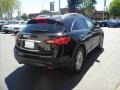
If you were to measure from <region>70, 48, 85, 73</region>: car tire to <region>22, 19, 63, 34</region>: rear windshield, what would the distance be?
95 centimetres

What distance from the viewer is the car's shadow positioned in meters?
5.70

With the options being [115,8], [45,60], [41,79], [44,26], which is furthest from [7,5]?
[45,60]

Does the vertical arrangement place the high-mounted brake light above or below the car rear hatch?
above

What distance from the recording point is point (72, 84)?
5.89m

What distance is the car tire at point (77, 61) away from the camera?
6409 mm

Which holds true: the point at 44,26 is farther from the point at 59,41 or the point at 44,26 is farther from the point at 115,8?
the point at 115,8

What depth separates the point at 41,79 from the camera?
6.26 meters

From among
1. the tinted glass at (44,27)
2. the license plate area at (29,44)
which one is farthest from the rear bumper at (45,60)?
the tinted glass at (44,27)

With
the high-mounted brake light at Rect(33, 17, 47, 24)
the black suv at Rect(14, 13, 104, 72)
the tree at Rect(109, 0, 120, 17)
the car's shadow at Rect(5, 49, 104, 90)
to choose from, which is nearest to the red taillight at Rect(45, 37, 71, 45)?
the black suv at Rect(14, 13, 104, 72)

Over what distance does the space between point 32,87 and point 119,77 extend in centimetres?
249

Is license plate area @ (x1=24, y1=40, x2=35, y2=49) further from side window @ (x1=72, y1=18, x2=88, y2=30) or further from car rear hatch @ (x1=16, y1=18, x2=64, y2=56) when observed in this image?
side window @ (x1=72, y1=18, x2=88, y2=30)

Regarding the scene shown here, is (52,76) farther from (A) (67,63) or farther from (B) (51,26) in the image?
(B) (51,26)

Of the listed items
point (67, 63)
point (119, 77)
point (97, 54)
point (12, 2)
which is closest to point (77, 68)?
point (67, 63)

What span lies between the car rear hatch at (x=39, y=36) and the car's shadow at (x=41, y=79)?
2.48 feet
